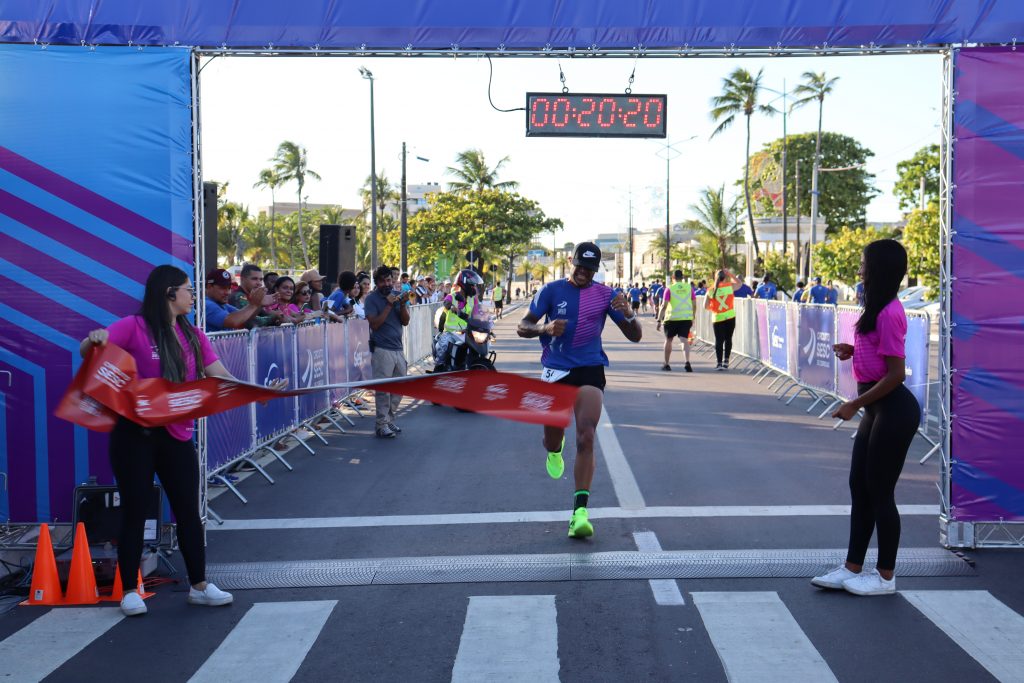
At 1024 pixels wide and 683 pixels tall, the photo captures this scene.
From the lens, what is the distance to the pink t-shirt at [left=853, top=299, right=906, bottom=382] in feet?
20.1

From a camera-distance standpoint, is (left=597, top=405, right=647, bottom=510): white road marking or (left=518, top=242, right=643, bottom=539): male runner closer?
(left=518, top=242, right=643, bottom=539): male runner

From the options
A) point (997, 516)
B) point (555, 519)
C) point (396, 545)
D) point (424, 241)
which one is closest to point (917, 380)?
point (997, 516)

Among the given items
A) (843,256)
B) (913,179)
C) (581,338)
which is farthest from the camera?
(913,179)

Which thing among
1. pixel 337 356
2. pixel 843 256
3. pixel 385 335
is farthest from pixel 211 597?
pixel 843 256

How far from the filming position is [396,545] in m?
7.59

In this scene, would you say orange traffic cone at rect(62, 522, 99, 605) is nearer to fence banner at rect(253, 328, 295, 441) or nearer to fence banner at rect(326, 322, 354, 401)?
fence banner at rect(253, 328, 295, 441)

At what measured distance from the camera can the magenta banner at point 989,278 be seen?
7359mm

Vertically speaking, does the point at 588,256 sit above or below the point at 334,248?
below

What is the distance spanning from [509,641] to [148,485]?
2.29m

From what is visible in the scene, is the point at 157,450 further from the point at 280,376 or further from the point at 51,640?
the point at 280,376

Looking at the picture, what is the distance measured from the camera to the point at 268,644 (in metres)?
5.58

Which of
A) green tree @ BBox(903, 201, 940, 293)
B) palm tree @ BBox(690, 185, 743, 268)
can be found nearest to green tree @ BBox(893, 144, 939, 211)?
palm tree @ BBox(690, 185, 743, 268)

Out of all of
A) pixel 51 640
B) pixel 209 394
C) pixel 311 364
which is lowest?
pixel 51 640

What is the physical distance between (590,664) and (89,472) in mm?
4213
